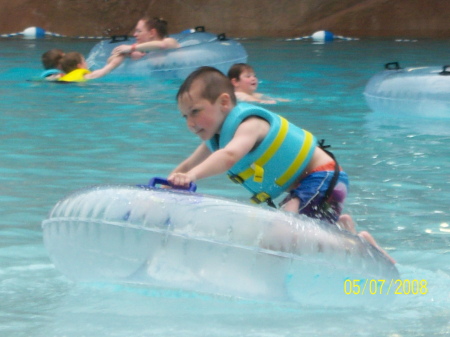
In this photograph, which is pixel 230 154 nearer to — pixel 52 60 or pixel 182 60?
pixel 182 60

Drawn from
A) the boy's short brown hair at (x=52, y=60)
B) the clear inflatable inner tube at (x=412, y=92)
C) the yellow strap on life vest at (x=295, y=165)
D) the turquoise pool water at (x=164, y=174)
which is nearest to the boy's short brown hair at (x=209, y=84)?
the yellow strap on life vest at (x=295, y=165)

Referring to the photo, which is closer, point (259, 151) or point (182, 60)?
point (259, 151)

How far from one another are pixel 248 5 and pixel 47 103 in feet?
29.3

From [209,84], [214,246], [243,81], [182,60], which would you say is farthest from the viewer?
[182,60]

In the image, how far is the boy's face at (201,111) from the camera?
308 cm

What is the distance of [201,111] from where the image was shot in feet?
10.2

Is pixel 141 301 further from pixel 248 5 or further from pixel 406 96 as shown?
pixel 248 5

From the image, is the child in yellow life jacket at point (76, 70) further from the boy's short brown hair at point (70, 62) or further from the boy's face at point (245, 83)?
the boy's face at point (245, 83)

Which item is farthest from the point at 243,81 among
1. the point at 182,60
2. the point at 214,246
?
the point at 214,246

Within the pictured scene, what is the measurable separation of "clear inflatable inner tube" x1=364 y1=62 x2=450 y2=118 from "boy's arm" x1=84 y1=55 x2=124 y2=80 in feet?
9.93

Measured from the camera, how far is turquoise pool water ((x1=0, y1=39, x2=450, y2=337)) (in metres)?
2.83

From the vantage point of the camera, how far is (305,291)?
9.26ft

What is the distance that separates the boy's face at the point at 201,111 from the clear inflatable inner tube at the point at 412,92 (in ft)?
13.9
